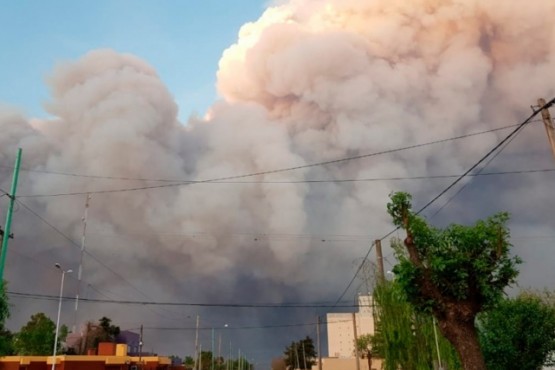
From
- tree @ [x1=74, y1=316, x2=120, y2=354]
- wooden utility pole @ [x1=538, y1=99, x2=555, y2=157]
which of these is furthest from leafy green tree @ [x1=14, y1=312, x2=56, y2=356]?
wooden utility pole @ [x1=538, y1=99, x2=555, y2=157]

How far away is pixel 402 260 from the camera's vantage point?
2180cm

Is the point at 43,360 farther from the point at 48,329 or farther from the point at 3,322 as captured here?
the point at 48,329

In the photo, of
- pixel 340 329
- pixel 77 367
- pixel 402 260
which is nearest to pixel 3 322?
pixel 402 260

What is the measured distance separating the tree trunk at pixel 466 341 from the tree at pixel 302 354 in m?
131

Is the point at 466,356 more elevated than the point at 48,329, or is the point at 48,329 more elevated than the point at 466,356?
the point at 48,329

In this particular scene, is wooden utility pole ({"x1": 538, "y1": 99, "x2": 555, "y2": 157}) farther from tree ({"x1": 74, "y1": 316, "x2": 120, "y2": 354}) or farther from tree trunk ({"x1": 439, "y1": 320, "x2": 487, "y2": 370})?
tree ({"x1": 74, "y1": 316, "x2": 120, "y2": 354})

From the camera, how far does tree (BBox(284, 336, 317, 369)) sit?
15038cm

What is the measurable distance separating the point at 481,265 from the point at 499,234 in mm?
1684

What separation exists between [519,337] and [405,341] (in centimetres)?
976

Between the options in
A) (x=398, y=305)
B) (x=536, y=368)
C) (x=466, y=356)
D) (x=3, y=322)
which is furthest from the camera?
(x=536, y=368)

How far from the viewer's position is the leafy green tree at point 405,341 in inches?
1374

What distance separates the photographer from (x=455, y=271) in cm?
2089

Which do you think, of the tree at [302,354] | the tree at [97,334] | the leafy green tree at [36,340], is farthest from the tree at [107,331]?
the tree at [302,354]

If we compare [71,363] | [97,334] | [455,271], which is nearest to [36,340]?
[97,334]
